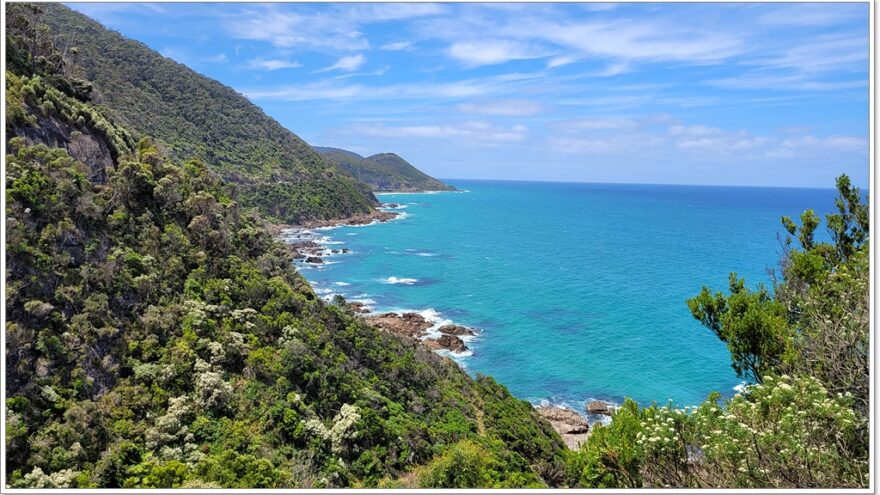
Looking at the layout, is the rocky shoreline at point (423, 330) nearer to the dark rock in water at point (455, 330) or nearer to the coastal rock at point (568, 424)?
the dark rock in water at point (455, 330)

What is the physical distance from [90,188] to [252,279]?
8.82 metres

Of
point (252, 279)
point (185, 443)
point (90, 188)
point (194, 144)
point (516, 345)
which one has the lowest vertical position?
point (516, 345)

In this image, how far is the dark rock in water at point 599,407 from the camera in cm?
3493

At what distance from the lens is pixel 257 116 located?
479 feet

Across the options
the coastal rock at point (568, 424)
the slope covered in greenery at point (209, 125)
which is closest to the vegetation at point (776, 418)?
the coastal rock at point (568, 424)

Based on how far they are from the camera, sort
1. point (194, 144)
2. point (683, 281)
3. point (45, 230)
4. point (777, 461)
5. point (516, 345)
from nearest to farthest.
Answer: point (777, 461), point (45, 230), point (516, 345), point (683, 281), point (194, 144)

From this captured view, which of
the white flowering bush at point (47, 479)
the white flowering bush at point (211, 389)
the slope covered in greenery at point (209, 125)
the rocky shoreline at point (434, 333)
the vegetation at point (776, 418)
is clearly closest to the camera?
the vegetation at point (776, 418)

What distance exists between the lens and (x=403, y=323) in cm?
4975

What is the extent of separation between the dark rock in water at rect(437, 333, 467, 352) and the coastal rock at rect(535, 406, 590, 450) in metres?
10.8

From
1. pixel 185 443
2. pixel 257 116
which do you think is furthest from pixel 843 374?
pixel 257 116

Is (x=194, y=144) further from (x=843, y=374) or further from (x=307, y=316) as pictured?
(x=843, y=374)

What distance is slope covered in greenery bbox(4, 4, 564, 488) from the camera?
16328 mm

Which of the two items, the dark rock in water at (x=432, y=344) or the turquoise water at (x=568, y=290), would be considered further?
the dark rock in water at (x=432, y=344)

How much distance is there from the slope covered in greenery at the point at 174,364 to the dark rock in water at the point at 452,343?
11660 millimetres
